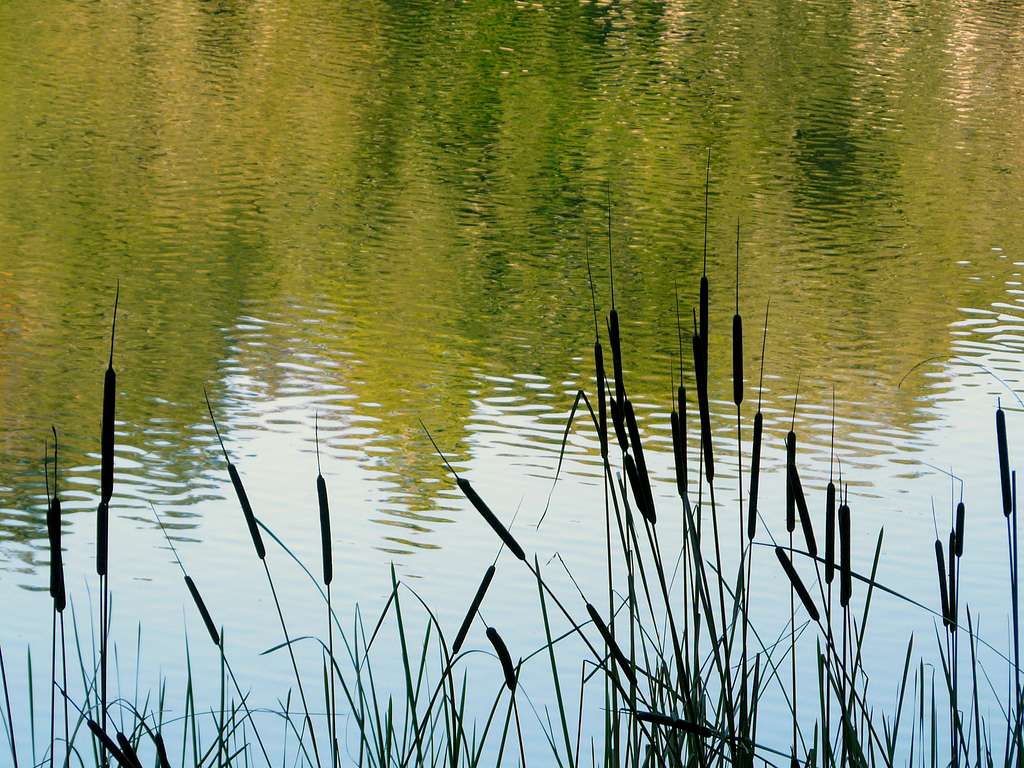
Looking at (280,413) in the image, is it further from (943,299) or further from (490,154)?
(490,154)

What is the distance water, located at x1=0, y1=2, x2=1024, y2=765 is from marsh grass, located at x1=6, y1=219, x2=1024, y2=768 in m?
0.17

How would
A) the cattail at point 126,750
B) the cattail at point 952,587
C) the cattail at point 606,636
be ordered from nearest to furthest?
the cattail at point 126,750 → the cattail at point 606,636 → the cattail at point 952,587

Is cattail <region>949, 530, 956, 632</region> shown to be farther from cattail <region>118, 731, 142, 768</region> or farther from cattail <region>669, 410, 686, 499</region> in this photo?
cattail <region>118, 731, 142, 768</region>

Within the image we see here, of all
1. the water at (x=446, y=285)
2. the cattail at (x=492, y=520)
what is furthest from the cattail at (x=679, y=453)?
the water at (x=446, y=285)

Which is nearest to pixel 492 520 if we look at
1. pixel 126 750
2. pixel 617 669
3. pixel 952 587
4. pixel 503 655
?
pixel 503 655

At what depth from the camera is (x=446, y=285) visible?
538 centimetres

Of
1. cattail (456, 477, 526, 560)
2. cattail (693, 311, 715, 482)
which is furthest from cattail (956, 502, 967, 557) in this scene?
cattail (456, 477, 526, 560)

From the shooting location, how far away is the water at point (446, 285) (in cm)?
337

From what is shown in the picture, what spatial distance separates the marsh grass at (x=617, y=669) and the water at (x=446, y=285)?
168 mm

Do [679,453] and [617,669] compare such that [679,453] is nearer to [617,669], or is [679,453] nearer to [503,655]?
[503,655]

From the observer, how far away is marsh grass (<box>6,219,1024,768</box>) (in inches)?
37.9

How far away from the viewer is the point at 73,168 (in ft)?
22.2

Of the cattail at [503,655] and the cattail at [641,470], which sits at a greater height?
the cattail at [641,470]

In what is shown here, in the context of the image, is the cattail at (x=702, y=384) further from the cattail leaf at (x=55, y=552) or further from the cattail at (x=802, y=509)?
the cattail leaf at (x=55, y=552)
